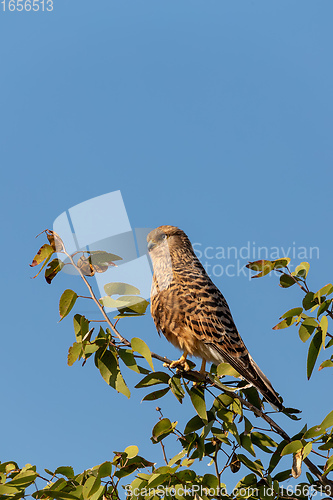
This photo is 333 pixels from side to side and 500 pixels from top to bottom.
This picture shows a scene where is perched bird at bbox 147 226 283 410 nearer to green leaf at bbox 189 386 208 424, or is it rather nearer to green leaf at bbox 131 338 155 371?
green leaf at bbox 189 386 208 424

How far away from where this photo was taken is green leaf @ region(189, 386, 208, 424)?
2.66m

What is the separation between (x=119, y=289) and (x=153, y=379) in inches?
19.4

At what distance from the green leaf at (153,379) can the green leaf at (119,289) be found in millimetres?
427

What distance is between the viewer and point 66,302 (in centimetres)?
254

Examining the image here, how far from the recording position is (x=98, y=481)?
2484mm

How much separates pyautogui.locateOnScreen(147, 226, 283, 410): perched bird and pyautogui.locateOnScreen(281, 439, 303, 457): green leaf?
2.32 feet

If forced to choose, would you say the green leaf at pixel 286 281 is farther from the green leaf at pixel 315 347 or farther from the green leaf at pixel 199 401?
the green leaf at pixel 199 401

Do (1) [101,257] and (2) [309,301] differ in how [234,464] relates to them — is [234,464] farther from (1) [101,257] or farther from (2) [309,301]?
(1) [101,257]

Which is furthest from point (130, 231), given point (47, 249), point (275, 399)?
point (275, 399)

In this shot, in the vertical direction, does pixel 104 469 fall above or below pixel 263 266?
below

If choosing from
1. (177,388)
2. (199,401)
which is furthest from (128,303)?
(199,401)

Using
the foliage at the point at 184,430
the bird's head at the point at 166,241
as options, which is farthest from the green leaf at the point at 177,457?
the bird's head at the point at 166,241

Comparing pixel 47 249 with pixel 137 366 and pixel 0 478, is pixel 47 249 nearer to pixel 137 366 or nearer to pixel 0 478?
pixel 137 366

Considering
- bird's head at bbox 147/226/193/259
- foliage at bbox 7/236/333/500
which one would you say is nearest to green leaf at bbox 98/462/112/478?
foliage at bbox 7/236/333/500
